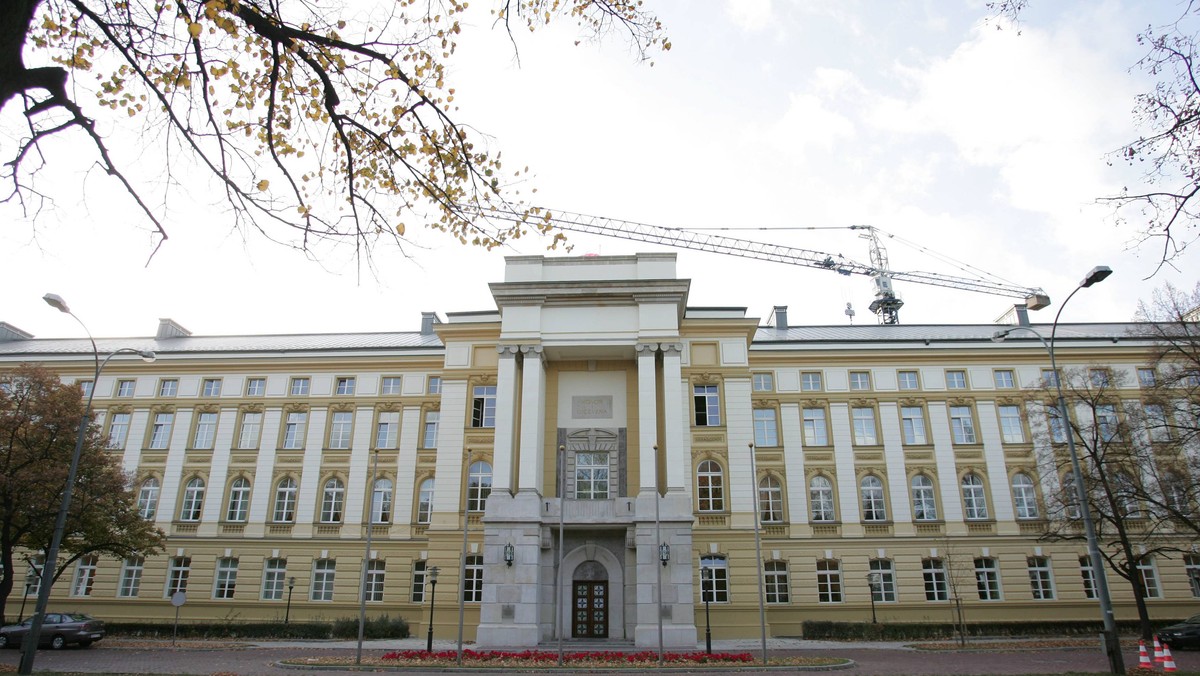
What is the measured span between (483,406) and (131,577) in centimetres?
2143

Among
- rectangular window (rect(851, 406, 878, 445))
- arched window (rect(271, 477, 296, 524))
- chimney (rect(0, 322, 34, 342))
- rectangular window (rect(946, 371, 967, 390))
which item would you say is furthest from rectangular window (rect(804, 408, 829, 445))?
chimney (rect(0, 322, 34, 342))

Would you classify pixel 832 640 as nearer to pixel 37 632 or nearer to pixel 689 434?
pixel 689 434

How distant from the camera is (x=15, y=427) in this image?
29750 mm

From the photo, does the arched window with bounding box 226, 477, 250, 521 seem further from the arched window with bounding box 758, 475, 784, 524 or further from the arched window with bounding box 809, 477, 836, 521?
the arched window with bounding box 809, 477, 836, 521

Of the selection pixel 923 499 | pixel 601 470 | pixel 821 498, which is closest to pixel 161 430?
pixel 601 470

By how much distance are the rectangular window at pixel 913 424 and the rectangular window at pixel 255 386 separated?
36.4 metres

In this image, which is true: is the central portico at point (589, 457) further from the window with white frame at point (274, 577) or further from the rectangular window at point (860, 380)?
the window with white frame at point (274, 577)

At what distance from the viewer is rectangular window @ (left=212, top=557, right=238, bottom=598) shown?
3909cm

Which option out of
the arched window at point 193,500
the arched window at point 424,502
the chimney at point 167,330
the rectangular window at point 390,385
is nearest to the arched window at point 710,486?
the arched window at point 424,502

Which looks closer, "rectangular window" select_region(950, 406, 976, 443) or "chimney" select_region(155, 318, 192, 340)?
"rectangular window" select_region(950, 406, 976, 443)

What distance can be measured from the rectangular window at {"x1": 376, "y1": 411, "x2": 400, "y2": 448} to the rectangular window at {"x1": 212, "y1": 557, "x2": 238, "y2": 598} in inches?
384

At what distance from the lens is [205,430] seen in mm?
42531

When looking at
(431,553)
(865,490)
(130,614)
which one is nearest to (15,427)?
(130,614)

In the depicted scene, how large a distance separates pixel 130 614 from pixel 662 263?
109 feet
